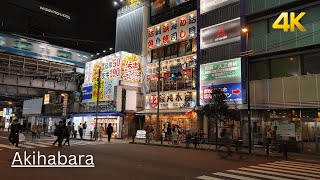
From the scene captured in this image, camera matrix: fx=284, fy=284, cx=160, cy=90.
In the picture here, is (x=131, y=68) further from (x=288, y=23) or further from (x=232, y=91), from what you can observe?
(x=288, y=23)

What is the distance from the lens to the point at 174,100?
32.3 metres

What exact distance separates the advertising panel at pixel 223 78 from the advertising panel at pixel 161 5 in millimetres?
10479

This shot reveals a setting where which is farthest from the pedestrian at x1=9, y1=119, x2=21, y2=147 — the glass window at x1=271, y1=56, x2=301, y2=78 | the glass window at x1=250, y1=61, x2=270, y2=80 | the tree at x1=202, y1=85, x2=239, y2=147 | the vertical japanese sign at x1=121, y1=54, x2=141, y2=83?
the glass window at x1=271, y1=56, x2=301, y2=78

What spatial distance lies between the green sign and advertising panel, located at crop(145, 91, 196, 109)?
306 centimetres

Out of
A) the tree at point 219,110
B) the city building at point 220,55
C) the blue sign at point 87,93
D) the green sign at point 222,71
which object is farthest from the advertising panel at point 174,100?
the blue sign at point 87,93

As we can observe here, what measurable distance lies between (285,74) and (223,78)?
563cm

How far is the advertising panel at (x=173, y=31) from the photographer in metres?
32.0

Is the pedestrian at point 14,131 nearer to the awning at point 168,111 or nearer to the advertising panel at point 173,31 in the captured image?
the awning at point 168,111

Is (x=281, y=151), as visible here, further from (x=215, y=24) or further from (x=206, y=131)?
(x=215, y=24)

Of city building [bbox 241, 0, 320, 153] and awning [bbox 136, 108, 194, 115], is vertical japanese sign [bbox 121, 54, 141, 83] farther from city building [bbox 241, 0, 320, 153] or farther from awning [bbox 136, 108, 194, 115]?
city building [bbox 241, 0, 320, 153]

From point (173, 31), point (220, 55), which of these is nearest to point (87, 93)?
point (173, 31)

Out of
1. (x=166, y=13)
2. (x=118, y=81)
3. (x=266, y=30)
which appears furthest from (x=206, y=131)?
(x=166, y=13)

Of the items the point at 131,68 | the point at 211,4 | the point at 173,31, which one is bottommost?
the point at 131,68

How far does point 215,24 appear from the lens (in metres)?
28.1
